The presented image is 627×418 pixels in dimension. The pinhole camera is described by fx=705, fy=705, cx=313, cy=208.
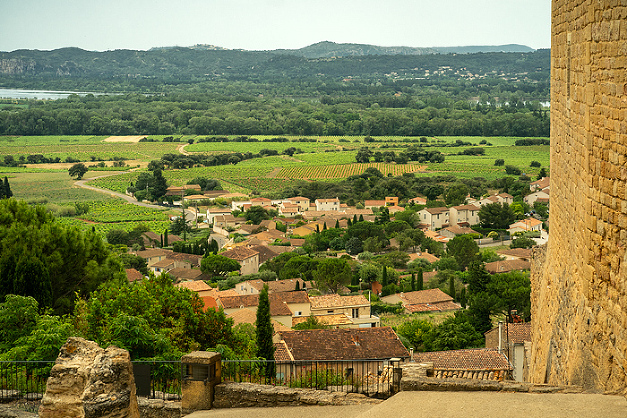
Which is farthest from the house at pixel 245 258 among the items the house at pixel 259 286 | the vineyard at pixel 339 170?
the vineyard at pixel 339 170

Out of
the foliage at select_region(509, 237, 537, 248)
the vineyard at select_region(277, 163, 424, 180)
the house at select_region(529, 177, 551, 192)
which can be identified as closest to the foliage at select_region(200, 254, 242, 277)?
the foliage at select_region(509, 237, 537, 248)

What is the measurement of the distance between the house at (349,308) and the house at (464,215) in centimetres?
3442

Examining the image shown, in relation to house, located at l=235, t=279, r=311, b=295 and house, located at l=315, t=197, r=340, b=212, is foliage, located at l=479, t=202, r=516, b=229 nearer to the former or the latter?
house, located at l=315, t=197, r=340, b=212

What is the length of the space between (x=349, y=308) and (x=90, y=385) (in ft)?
87.6

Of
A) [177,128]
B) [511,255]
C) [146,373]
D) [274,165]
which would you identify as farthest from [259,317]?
[177,128]

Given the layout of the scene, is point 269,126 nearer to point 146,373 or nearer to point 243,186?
point 243,186

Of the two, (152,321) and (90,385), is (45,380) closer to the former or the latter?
(152,321)

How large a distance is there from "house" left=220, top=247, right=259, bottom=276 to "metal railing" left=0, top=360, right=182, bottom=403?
116 feet

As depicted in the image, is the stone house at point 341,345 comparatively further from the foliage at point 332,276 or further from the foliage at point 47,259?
the foliage at point 332,276

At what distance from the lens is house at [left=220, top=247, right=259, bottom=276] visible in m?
46.3

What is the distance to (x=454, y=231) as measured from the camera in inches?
2402

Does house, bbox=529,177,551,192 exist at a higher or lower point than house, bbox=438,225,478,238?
higher

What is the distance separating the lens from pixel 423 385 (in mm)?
6238

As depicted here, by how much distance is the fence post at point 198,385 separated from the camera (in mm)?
7383
